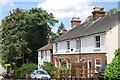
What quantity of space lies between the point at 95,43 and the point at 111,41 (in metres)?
2.81

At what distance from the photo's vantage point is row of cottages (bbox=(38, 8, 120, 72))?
3522cm

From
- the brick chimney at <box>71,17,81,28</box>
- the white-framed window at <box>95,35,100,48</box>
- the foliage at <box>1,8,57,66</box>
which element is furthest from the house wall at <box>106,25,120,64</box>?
the foliage at <box>1,8,57,66</box>

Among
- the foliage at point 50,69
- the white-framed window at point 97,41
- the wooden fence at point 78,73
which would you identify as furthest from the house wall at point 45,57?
the white-framed window at point 97,41

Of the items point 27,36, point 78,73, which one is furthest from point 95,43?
point 27,36

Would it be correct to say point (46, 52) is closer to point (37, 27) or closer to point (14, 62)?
point (37, 27)

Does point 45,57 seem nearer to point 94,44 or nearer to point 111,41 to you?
point 94,44

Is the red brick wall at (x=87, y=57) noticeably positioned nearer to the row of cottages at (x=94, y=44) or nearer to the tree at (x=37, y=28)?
the row of cottages at (x=94, y=44)

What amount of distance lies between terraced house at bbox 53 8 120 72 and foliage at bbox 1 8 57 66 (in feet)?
47.6

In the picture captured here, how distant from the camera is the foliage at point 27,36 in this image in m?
Answer: 64.2

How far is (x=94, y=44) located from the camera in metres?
37.9

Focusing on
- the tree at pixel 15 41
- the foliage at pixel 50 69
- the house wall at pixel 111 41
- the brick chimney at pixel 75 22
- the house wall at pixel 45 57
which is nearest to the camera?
the house wall at pixel 111 41

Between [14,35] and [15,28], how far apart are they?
1.68 meters

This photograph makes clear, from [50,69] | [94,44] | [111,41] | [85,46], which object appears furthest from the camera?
[50,69]

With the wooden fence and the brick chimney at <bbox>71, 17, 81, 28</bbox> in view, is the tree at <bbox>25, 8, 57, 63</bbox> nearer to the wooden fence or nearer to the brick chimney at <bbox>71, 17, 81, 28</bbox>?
the brick chimney at <bbox>71, 17, 81, 28</bbox>
